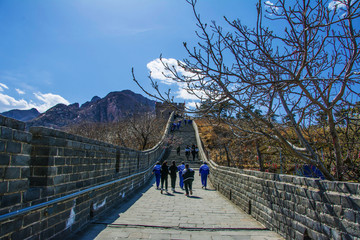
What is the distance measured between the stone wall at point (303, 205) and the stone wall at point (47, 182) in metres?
4.26

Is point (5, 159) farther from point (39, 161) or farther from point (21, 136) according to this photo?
point (39, 161)

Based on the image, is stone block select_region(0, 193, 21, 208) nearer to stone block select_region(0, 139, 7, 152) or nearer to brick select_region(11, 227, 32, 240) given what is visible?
brick select_region(11, 227, 32, 240)

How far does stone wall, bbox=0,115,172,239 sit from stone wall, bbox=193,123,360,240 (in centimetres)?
426

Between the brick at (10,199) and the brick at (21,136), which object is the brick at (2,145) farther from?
the brick at (10,199)

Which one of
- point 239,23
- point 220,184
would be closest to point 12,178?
point 239,23

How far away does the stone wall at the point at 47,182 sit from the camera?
3502 mm

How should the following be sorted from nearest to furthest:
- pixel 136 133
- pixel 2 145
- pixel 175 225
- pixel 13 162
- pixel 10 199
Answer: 1. pixel 2 145
2. pixel 10 199
3. pixel 13 162
4. pixel 175 225
5. pixel 136 133

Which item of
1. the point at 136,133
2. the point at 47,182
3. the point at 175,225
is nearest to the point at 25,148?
the point at 47,182

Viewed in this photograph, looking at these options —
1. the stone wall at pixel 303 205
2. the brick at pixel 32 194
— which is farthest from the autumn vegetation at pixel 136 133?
the brick at pixel 32 194

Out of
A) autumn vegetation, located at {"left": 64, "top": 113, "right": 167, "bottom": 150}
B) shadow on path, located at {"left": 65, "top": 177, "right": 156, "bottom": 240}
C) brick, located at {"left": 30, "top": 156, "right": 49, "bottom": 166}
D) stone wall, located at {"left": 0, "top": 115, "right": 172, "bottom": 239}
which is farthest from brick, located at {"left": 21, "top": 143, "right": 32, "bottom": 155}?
autumn vegetation, located at {"left": 64, "top": 113, "right": 167, "bottom": 150}

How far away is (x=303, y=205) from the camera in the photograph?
15.5 feet

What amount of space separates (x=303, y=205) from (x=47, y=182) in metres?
4.46

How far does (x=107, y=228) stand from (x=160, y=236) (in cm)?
131

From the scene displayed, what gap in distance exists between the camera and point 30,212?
3.94 meters
